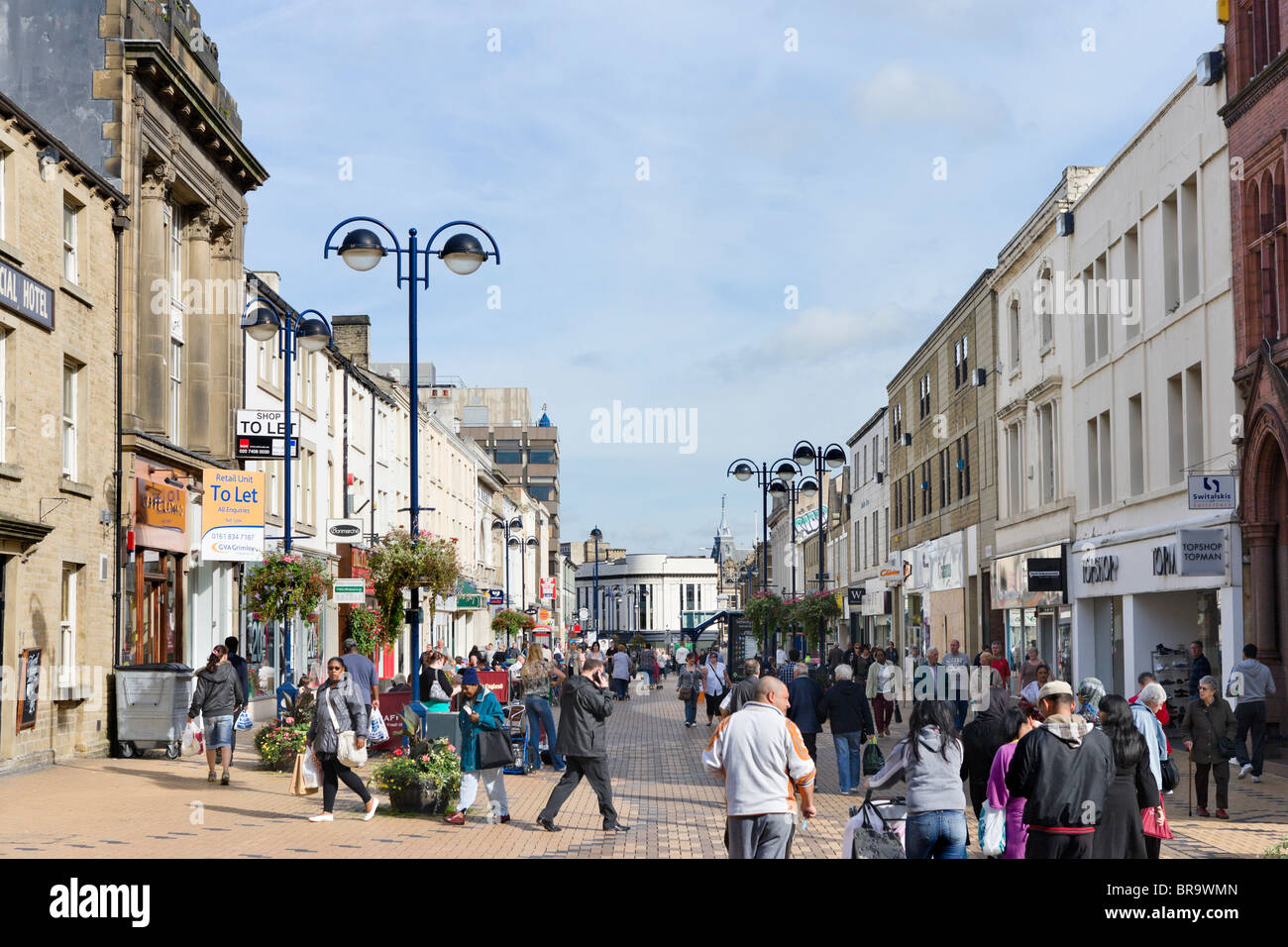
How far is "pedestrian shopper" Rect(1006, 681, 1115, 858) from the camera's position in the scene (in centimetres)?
796

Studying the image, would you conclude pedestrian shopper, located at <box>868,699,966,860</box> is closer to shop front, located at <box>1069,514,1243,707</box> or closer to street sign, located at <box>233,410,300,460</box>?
shop front, located at <box>1069,514,1243,707</box>

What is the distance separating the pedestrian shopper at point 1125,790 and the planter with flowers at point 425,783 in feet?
26.7

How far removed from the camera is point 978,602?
41562mm

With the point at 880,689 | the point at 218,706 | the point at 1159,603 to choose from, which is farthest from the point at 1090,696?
the point at 1159,603

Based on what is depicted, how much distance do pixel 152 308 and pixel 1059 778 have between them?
21.2 m

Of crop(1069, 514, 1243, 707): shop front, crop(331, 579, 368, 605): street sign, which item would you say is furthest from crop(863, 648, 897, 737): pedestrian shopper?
crop(331, 579, 368, 605): street sign

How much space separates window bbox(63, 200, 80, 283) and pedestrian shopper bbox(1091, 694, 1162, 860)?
18.3 m

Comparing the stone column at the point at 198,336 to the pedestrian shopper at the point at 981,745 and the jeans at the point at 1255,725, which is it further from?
the pedestrian shopper at the point at 981,745

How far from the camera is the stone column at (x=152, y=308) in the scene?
25.6m

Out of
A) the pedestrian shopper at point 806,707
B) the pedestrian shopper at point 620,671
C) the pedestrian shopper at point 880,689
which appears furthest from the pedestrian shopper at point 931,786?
the pedestrian shopper at point 620,671
